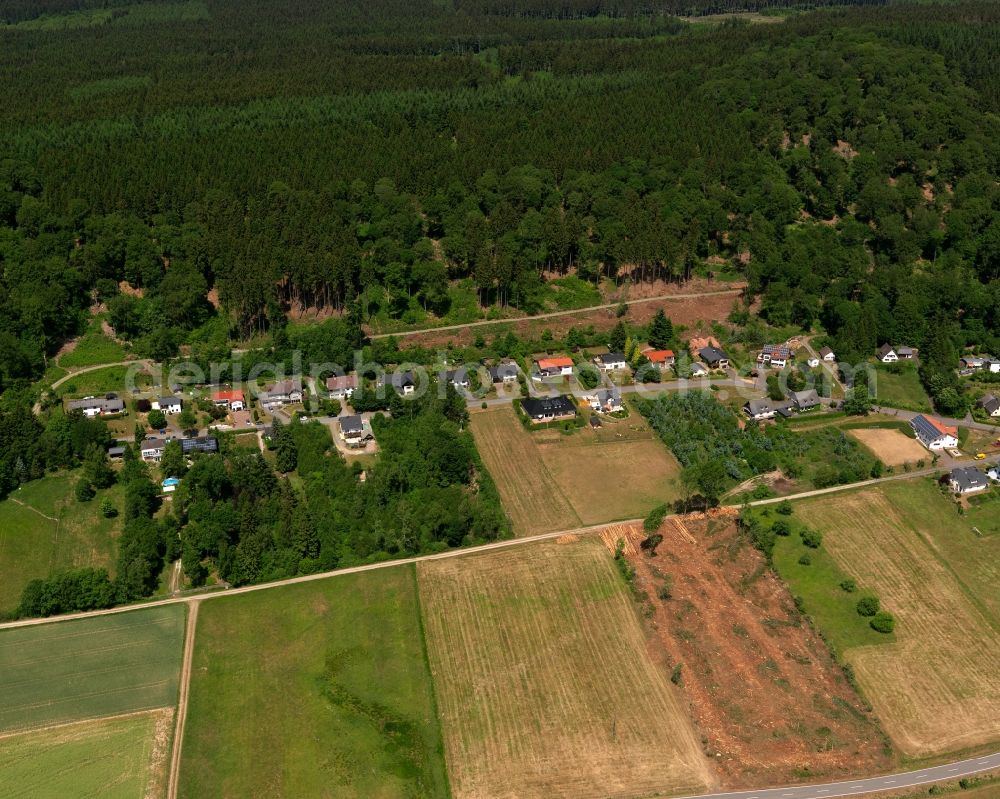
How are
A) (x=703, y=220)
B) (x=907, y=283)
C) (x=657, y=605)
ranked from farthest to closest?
(x=703, y=220), (x=907, y=283), (x=657, y=605)

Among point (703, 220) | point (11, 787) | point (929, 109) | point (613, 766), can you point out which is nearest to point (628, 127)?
point (703, 220)

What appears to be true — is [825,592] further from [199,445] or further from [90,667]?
[199,445]

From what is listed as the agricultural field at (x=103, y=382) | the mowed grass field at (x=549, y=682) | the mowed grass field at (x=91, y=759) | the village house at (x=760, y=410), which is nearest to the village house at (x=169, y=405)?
the agricultural field at (x=103, y=382)

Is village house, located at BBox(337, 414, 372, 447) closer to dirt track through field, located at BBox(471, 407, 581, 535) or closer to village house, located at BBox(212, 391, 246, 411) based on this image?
dirt track through field, located at BBox(471, 407, 581, 535)

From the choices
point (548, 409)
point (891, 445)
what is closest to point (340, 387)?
point (548, 409)

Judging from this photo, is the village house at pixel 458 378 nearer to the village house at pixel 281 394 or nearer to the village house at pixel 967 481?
the village house at pixel 281 394

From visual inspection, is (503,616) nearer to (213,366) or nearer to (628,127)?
(213,366)

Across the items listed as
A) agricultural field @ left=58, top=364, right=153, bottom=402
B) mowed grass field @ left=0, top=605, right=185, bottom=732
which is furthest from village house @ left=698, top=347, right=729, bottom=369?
mowed grass field @ left=0, top=605, right=185, bottom=732
